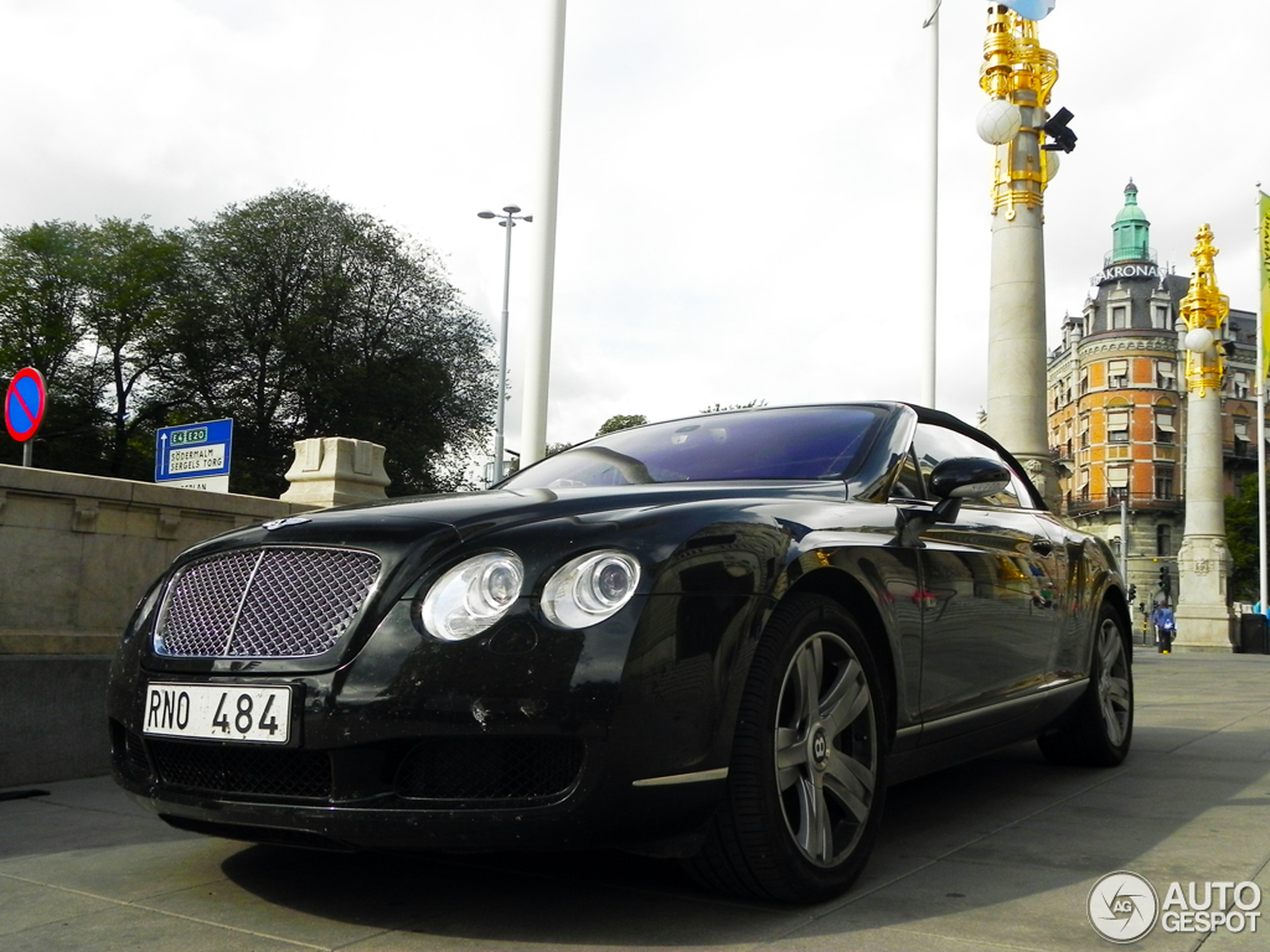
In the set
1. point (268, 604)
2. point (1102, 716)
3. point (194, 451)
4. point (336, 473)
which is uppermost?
point (194, 451)

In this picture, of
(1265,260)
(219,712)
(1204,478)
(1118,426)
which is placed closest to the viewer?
(219,712)

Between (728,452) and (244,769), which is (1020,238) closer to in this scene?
(728,452)

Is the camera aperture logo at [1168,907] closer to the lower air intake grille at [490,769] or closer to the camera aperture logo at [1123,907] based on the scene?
the camera aperture logo at [1123,907]

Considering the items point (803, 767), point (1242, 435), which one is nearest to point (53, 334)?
point (803, 767)

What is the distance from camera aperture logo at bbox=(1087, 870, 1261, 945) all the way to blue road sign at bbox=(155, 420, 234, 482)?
715cm

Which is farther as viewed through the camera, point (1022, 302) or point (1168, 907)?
point (1022, 302)

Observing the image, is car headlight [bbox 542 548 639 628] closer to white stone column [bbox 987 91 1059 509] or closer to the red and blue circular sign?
the red and blue circular sign

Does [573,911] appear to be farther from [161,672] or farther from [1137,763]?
[1137,763]

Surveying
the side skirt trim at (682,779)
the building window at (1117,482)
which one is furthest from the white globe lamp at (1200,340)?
the building window at (1117,482)

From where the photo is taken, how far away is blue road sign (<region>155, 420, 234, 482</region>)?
30.6 feet

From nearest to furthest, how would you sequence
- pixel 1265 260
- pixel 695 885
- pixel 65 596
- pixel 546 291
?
pixel 695 885, pixel 65 596, pixel 546 291, pixel 1265 260

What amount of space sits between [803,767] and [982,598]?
1341 millimetres

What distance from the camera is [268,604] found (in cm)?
310

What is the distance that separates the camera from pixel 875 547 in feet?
11.9
